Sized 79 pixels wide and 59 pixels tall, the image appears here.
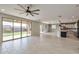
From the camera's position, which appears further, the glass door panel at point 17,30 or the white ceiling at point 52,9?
the glass door panel at point 17,30

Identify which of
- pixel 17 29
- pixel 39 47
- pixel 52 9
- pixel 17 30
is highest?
pixel 52 9

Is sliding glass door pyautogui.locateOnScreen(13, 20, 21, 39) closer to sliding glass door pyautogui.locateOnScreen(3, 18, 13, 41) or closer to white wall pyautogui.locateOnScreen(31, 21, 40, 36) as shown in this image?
sliding glass door pyautogui.locateOnScreen(3, 18, 13, 41)

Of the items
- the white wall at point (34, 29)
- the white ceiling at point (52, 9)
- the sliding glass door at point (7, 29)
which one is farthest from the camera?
the white wall at point (34, 29)

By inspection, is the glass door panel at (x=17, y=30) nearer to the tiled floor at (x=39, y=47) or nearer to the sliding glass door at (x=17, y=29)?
the sliding glass door at (x=17, y=29)

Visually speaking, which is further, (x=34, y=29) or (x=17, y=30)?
(x=34, y=29)

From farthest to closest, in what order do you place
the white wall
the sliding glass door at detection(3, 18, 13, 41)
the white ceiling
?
1. the white wall
2. the sliding glass door at detection(3, 18, 13, 41)
3. the white ceiling

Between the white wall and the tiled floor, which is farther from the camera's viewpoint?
the white wall

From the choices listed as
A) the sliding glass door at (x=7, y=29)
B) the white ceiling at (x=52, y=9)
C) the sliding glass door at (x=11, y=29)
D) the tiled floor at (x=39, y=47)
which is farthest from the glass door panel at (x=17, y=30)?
the tiled floor at (x=39, y=47)

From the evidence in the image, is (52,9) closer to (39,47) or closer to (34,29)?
(39,47)

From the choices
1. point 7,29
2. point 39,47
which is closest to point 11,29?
point 7,29

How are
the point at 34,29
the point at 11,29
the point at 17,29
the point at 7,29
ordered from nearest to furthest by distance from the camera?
the point at 7,29 → the point at 11,29 → the point at 17,29 → the point at 34,29

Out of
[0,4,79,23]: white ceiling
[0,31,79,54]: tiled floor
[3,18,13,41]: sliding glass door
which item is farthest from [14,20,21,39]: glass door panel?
[0,31,79,54]: tiled floor

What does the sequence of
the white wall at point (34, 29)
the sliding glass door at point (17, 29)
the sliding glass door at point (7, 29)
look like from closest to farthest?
the sliding glass door at point (7, 29), the sliding glass door at point (17, 29), the white wall at point (34, 29)

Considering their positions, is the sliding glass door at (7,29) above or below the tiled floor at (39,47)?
above
